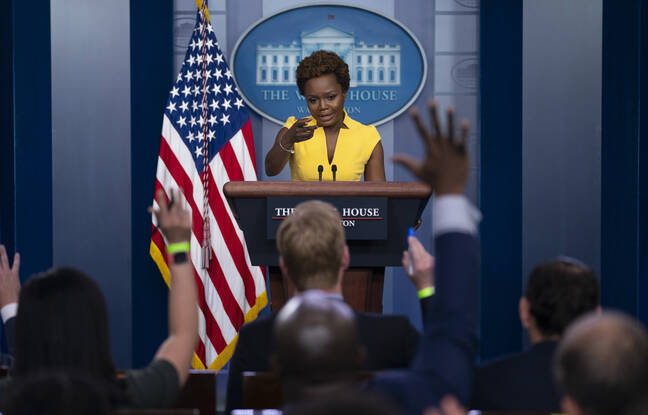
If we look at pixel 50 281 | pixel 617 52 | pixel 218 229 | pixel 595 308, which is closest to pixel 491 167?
pixel 617 52

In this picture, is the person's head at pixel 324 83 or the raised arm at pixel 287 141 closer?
the raised arm at pixel 287 141

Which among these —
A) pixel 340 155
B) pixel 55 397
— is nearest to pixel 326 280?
pixel 55 397

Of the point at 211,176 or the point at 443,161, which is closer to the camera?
the point at 443,161

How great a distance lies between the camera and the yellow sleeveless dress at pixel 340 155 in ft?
11.6

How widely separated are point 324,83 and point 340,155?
38 centimetres

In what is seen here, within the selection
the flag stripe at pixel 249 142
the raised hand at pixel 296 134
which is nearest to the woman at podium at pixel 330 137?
the raised hand at pixel 296 134

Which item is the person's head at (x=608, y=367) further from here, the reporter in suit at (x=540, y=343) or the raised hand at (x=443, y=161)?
the reporter in suit at (x=540, y=343)

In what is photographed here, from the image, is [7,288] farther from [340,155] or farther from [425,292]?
[340,155]

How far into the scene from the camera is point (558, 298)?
61.3 inches

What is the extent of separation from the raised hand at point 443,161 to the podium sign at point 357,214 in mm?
1381

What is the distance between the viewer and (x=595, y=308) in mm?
1585

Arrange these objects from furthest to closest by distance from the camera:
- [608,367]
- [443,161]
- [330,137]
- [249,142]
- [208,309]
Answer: [249,142]
[208,309]
[330,137]
[443,161]
[608,367]

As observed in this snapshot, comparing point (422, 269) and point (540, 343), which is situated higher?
point (422, 269)

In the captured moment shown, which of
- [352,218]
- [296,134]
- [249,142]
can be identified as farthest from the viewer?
[249,142]
